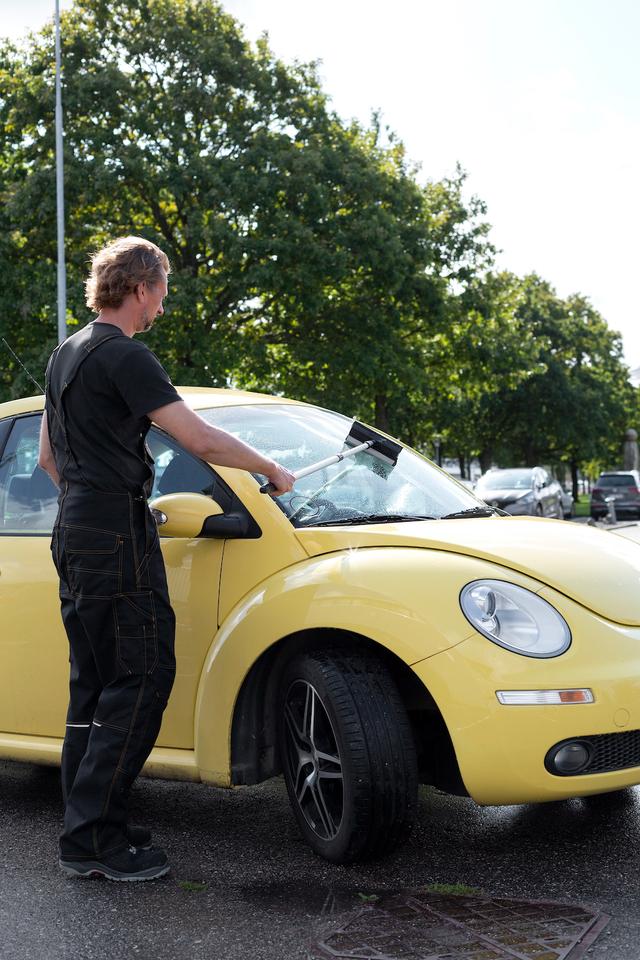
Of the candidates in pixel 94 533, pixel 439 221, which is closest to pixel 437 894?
pixel 94 533

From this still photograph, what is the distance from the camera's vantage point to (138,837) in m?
3.62

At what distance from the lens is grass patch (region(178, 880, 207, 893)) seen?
132 inches

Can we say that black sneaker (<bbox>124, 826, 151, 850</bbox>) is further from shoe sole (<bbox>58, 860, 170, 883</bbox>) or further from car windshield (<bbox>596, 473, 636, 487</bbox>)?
car windshield (<bbox>596, 473, 636, 487</bbox>)

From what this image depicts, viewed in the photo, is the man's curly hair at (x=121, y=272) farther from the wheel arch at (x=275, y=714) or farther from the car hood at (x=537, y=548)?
the wheel arch at (x=275, y=714)

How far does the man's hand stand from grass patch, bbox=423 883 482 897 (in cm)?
124

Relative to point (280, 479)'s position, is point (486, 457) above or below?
below

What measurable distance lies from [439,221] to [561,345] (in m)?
23.9

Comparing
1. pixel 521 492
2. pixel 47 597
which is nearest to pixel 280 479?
pixel 47 597

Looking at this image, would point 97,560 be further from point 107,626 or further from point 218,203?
point 218,203

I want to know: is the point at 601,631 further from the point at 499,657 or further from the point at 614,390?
the point at 614,390

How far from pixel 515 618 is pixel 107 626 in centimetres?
120

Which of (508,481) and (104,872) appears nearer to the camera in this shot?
(104,872)

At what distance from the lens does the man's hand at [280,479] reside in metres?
3.43

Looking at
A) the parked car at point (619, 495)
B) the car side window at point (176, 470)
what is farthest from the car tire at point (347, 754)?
the parked car at point (619, 495)
